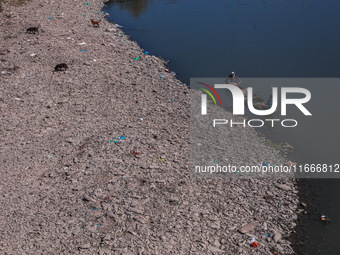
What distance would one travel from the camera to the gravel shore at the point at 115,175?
787 centimetres

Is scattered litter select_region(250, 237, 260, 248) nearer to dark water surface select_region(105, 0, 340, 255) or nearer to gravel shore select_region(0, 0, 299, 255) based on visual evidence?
gravel shore select_region(0, 0, 299, 255)

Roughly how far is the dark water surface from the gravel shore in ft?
3.17

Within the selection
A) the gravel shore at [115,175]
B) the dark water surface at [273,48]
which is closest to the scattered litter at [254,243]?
the gravel shore at [115,175]

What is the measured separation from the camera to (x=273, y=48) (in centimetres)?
1764

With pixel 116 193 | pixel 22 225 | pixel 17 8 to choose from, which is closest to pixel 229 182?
pixel 116 193

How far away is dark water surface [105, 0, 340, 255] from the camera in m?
9.87

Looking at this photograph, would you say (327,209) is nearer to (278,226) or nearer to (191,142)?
(278,226)

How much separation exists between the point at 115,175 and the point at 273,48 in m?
11.4

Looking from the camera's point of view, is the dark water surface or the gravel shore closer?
the gravel shore

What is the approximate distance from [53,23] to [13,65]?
5330mm

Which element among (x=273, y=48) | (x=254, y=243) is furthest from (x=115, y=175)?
(x=273, y=48)

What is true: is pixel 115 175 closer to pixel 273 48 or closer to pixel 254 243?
pixel 254 243

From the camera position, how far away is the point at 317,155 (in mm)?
10906

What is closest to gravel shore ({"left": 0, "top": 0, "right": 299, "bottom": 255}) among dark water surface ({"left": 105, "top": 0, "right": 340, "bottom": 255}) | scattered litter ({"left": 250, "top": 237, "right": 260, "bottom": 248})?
scattered litter ({"left": 250, "top": 237, "right": 260, "bottom": 248})
